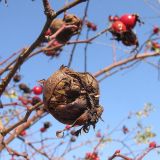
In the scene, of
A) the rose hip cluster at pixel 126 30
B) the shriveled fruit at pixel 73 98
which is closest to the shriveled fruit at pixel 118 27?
the rose hip cluster at pixel 126 30

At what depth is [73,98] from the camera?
1.55 meters

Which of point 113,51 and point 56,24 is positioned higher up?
point 113,51

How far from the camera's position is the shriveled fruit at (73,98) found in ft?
5.01

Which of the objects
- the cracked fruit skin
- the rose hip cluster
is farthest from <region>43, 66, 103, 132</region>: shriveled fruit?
the rose hip cluster

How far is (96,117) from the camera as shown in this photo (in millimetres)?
1573

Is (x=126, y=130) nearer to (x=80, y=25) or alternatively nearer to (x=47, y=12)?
(x=80, y=25)

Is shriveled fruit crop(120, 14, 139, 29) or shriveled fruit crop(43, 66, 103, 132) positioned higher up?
shriveled fruit crop(120, 14, 139, 29)

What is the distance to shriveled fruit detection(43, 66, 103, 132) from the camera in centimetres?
153

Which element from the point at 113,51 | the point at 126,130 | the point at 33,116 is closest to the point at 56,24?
the point at 33,116

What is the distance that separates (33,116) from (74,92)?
204 cm

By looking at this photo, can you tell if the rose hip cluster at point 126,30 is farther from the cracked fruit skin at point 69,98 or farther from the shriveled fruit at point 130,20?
the cracked fruit skin at point 69,98

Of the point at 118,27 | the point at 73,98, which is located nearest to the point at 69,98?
the point at 73,98

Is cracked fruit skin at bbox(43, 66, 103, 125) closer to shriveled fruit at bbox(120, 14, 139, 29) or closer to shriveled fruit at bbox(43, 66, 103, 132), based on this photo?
shriveled fruit at bbox(43, 66, 103, 132)

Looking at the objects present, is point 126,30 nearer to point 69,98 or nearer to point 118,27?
point 118,27
